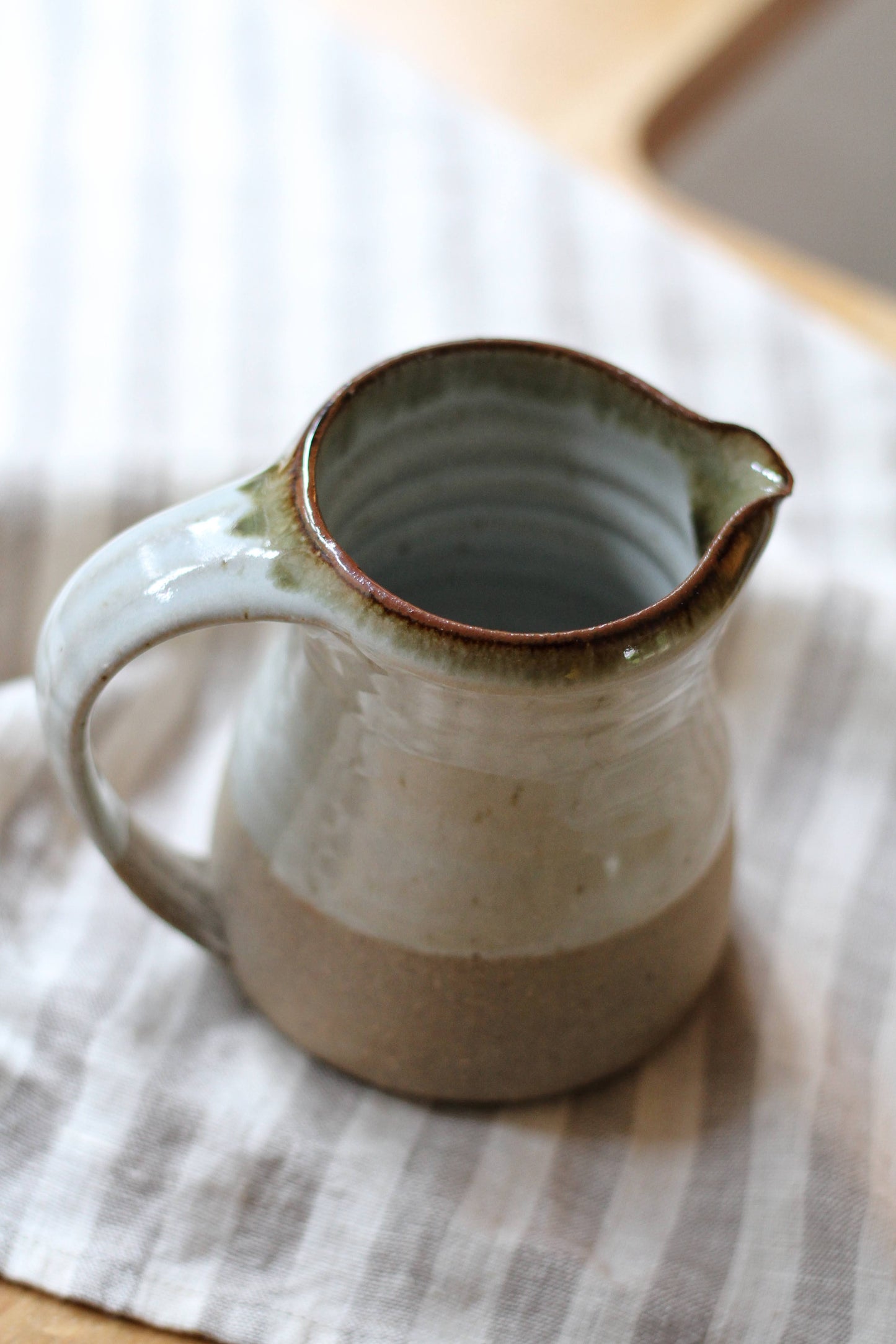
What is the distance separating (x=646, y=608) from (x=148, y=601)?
11 centimetres

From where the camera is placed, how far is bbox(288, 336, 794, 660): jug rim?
0.26 metres

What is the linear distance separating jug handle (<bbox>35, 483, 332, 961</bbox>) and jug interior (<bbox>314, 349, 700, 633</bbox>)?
0.03 m

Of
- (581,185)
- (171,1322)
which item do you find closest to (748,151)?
(581,185)

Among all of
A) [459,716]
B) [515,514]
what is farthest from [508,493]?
[459,716]

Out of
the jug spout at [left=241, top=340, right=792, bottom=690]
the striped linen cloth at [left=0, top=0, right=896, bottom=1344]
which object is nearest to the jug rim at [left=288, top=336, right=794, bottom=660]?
the jug spout at [left=241, top=340, right=792, bottom=690]

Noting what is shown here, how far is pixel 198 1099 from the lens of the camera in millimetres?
370

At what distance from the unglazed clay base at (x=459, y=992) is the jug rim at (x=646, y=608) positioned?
0.09 meters

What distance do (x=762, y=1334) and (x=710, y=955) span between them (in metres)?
0.10

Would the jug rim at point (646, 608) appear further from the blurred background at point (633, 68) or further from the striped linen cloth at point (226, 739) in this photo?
the blurred background at point (633, 68)

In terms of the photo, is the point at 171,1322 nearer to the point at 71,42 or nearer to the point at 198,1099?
the point at 198,1099

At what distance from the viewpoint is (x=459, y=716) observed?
0.27 meters

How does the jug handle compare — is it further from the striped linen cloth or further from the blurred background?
the blurred background

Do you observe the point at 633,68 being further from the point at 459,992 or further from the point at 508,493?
the point at 459,992

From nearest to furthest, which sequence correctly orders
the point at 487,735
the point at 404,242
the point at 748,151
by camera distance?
the point at 487,735 < the point at 404,242 < the point at 748,151
